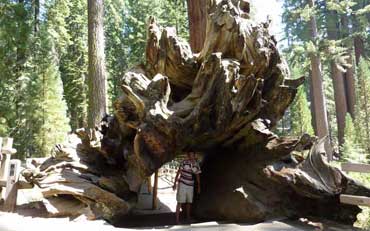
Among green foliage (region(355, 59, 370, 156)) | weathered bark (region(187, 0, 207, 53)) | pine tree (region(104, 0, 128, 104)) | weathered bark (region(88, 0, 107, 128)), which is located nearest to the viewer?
weathered bark (region(187, 0, 207, 53))

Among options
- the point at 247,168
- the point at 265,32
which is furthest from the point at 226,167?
the point at 265,32

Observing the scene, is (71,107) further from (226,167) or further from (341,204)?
(341,204)

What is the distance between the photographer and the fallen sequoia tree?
20.1 feet

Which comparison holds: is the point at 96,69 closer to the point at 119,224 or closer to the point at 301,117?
the point at 119,224

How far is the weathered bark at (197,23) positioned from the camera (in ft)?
28.8

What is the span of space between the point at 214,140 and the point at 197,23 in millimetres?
3313

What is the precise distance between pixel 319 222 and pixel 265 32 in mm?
3484

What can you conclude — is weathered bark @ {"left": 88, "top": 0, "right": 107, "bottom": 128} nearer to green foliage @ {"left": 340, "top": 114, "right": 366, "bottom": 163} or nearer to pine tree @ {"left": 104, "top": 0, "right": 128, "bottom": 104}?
green foliage @ {"left": 340, "top": 114, "right": 366, "bottom": 163}

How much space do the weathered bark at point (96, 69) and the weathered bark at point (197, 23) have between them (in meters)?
3.03

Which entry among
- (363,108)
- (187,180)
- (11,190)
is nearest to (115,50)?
(363,108)

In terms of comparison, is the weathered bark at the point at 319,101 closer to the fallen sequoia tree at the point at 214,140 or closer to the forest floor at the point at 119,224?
the fallen sequoia tree at the point at 214,140

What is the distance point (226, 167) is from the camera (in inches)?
284

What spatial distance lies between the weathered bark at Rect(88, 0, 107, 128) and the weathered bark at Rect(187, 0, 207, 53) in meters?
3.03

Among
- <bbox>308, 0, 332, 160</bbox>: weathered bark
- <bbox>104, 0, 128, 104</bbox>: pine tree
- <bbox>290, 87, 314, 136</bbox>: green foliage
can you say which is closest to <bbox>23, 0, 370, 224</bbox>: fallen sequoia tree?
<bbox>308, 0, 332, 160</bbox>: weathered bark
